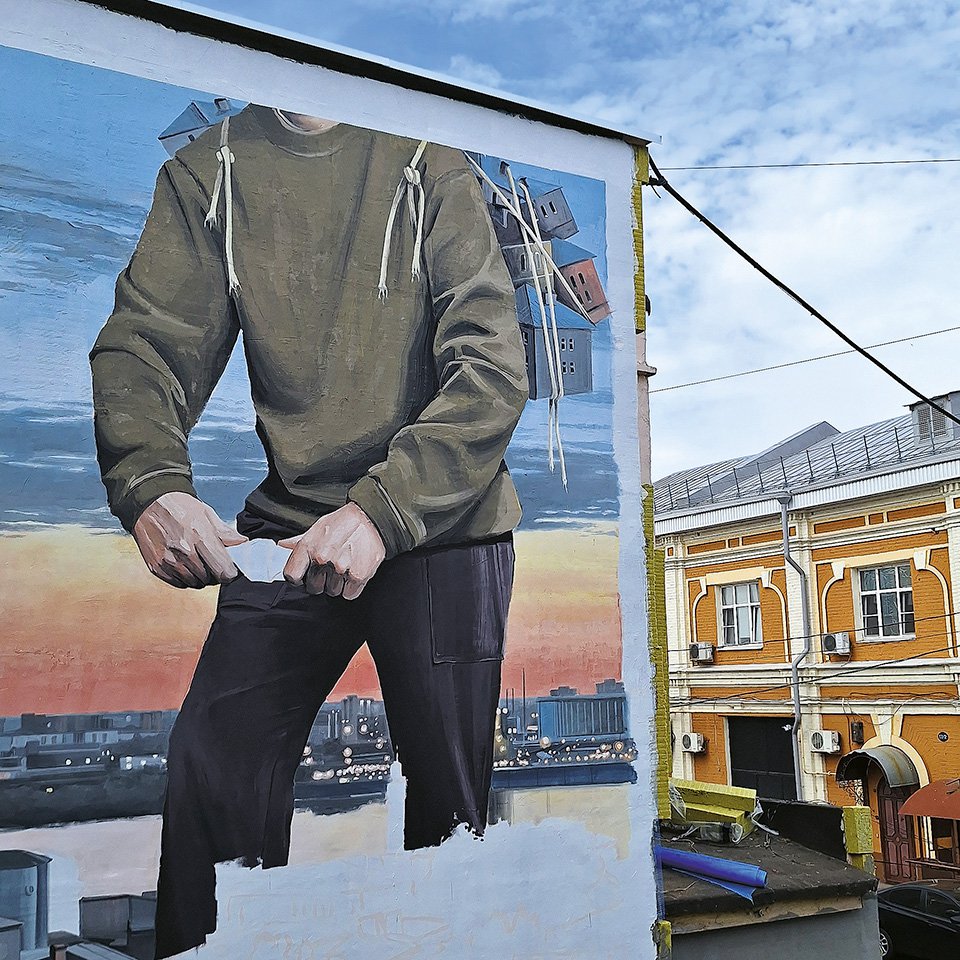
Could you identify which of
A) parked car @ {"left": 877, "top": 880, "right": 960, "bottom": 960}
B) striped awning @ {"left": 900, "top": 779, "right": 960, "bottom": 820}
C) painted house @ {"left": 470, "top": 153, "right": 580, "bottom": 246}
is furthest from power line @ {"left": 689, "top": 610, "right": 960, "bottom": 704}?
painted house @ {"left": 470, "top": 153, "right": 580, "bottom": 246}

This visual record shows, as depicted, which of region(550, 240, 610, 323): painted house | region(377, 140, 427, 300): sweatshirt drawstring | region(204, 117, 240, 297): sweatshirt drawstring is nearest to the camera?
region(204, 117, 240, 297): sweatshirt drawstring

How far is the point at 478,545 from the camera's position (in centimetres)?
785

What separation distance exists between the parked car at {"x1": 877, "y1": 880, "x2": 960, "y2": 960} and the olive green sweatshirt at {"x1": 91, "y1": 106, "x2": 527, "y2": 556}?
11.6 metres

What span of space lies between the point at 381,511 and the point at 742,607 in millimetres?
16811

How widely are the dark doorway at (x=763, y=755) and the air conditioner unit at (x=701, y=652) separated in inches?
54.1

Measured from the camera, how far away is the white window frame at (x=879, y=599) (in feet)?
64.2

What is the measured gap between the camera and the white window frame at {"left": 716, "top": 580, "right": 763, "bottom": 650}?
22.3m

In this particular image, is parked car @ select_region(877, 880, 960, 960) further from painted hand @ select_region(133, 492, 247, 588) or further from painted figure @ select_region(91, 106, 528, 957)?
painted hand @ select_region(133, 492, 247, 588)

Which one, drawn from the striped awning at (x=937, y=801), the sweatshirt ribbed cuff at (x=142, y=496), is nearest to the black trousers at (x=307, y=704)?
the sweatshirt ribbed cuff at (x=142, y=496)

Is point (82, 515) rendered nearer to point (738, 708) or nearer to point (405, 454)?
point (405, 454)

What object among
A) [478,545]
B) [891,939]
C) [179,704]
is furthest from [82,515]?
[891,939]

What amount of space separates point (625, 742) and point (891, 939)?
10.5 meters

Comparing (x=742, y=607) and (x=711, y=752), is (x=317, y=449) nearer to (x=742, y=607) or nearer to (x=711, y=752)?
(x=742, y=607)

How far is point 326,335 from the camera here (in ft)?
24.8
